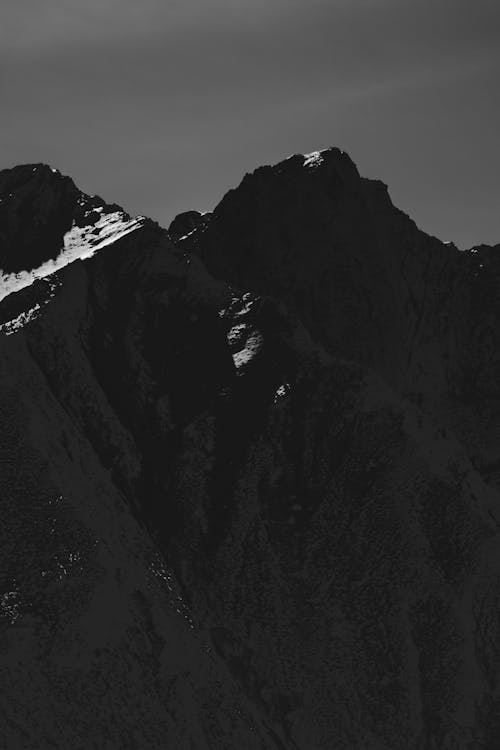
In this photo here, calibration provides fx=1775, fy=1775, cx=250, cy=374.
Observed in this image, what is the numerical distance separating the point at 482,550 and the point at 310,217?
32.7 meters

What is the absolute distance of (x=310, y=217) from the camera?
376ft

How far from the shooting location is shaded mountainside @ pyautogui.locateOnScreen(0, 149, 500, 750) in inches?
2955

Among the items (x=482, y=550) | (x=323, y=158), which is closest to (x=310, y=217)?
(x=323, y=158)

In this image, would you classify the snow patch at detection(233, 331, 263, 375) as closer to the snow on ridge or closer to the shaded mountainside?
the shaded mountainside

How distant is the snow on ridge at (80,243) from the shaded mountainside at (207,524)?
9.7 inches

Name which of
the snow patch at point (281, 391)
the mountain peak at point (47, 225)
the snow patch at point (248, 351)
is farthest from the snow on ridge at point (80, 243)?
the snow patch at point (281, 391)

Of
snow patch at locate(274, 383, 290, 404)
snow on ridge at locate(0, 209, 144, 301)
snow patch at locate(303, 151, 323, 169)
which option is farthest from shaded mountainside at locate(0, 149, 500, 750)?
snow patch at locate(303, 151, 323, 169)

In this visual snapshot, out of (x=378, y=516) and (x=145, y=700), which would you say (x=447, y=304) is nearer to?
(x=378, y=516)

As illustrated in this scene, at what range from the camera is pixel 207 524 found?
87.9m

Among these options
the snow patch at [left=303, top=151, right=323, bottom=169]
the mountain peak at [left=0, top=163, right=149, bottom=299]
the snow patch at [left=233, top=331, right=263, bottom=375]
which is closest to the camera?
the snow patch at [left=233, top=331, right=263, bottom=375]

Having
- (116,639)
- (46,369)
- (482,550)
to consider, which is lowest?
(482,550)

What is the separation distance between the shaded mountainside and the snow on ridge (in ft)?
0.81

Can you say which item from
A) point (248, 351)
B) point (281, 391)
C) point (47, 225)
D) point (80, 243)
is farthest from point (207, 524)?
point (47, 225)

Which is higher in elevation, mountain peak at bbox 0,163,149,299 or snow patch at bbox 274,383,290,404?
mountain peak at bbox 0,163,149,299
